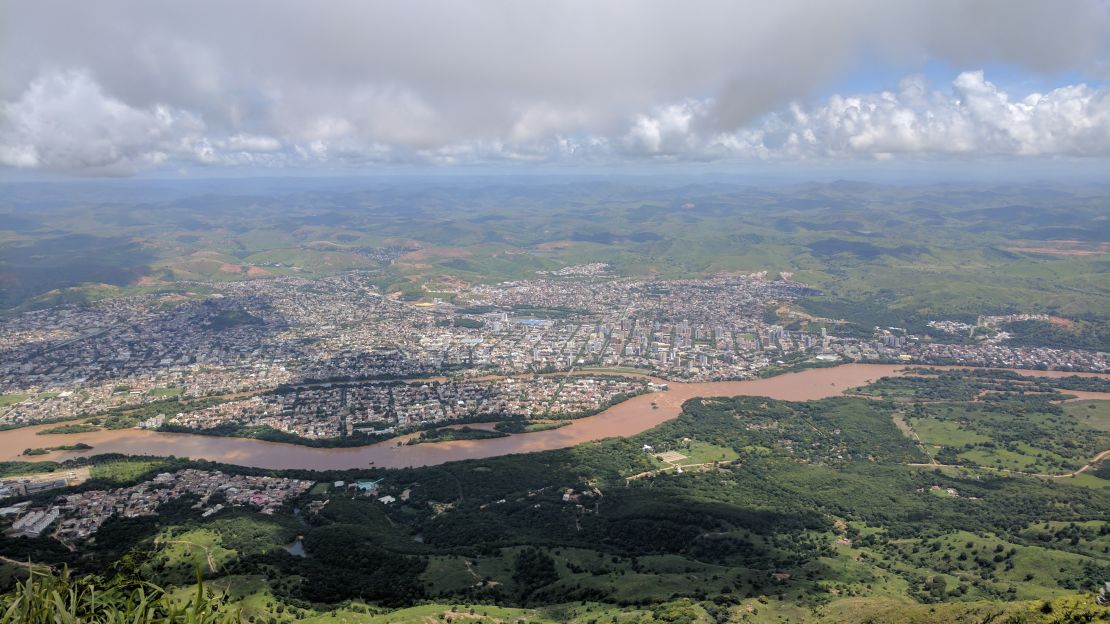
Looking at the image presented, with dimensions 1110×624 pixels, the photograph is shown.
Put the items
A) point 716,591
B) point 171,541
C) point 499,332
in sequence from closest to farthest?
point 716,591 < point 171,541 < point 499,332

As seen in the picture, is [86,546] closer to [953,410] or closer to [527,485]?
[527,485]

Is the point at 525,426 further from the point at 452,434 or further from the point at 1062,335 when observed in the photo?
the point at 1062,335

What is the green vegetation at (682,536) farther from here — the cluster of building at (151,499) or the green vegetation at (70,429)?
the green vegetation at (70,429)

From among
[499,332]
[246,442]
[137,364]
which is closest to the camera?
[246,442]

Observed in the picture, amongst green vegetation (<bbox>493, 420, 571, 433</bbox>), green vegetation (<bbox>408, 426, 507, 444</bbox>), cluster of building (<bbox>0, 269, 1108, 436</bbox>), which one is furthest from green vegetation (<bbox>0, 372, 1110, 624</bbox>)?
cluster of building (<bbox>0, 269, 1108, 436</bbox>)

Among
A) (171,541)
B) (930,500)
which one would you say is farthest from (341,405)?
(930,500)

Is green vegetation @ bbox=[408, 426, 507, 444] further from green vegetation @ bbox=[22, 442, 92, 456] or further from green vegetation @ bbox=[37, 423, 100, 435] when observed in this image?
green vegetation @ bbox=[37, 423, 100, 435]
